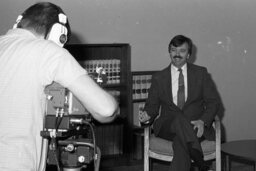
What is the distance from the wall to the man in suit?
980 mm

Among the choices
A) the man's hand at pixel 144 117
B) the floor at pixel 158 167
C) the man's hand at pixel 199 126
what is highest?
the man's hand at pixel 144 117

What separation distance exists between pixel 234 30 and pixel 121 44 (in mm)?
1637

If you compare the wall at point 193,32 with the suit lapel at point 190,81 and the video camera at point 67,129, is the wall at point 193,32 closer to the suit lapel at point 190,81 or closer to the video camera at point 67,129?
the suit lapel at point 190,81

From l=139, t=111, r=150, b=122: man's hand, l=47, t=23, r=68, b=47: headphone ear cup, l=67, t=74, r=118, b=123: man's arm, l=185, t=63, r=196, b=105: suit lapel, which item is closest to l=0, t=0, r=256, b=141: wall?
l=185, t=63, r=196, b=105: suit lapel

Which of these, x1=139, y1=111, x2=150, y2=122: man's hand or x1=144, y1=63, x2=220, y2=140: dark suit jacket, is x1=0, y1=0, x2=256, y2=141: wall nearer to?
x1=144, y1=63, x2=220, y2=140: dark suit jacket

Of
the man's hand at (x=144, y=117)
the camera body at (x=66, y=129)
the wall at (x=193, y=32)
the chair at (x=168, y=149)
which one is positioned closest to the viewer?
the camera body at (x=66, y=129)

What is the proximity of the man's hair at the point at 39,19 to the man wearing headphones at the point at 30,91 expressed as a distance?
0.04m

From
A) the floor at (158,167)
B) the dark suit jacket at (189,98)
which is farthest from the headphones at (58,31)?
the floor at (158,167)

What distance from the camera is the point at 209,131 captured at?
11.9 feet

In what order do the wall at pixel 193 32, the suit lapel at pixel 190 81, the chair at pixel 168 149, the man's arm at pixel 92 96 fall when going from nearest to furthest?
the man's arm at pixel 92 96 → the chair at pixel 168 149 → the suit lapel at pixel 190 81 → the wall at pixel 193 32

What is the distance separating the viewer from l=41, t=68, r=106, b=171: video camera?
1.69 m

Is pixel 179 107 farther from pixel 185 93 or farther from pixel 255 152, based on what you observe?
pixel 255 152

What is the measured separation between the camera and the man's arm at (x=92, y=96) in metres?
1.55

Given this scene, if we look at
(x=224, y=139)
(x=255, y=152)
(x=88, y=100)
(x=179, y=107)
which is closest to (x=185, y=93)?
(x=179, y=107)
